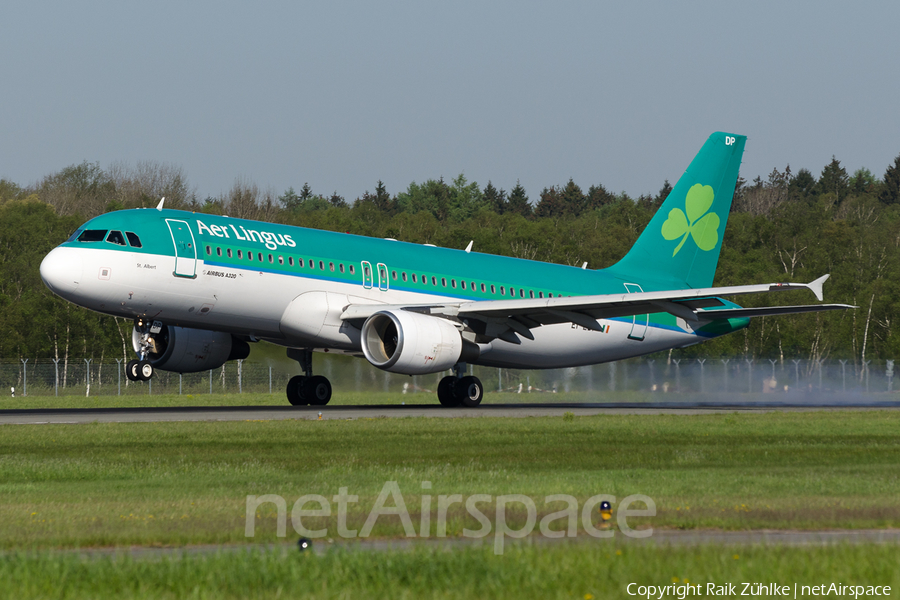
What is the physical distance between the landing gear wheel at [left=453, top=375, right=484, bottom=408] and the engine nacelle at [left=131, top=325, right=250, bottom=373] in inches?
257

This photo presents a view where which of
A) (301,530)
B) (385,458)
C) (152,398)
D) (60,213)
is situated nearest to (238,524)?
(301,530)

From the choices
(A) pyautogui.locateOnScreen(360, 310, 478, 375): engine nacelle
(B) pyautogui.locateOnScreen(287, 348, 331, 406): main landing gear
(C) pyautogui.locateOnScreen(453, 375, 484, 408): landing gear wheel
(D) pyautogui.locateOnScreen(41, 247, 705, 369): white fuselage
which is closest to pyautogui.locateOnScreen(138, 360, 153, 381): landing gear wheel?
(D) pyautogui.locateOnScreen(41, 247, 705, 369): white fuselage

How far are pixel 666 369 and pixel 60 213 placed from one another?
246 feet

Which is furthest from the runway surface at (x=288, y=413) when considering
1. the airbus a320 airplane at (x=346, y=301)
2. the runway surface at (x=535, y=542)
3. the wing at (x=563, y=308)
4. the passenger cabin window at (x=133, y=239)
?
the runway surface at (x=535, y=542)

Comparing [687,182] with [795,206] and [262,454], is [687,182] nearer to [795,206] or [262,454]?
[262,454]

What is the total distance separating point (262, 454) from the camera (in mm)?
17562

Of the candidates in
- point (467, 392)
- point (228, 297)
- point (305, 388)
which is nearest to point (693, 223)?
point (467, 392)

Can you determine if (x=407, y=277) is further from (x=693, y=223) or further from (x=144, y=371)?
(x=693, y=223)

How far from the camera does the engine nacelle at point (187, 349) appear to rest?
30734 millimetres

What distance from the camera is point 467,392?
106ft

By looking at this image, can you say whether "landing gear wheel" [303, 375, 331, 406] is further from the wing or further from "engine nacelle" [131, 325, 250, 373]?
the wing

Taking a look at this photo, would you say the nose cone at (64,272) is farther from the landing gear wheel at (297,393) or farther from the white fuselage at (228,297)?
the landing gear wheel at (297,393)

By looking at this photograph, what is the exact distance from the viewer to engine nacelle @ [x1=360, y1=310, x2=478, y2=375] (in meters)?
27.7

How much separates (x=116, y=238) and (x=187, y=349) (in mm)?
5184
